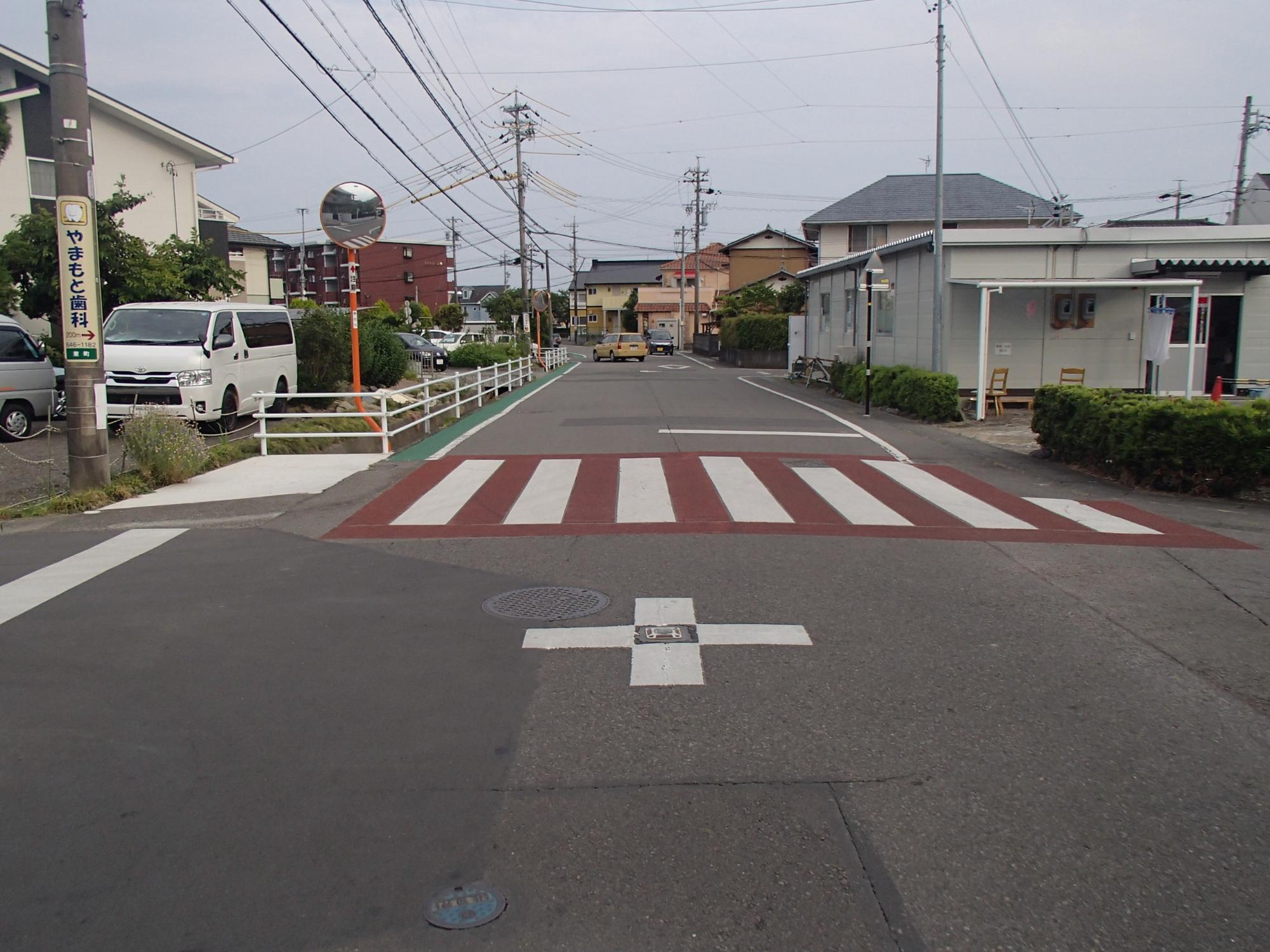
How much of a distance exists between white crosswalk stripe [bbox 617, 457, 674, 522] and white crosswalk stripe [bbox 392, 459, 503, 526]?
159 cm

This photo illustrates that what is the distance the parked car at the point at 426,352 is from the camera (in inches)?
1549

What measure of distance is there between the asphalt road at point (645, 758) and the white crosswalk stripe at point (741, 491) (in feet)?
5.16

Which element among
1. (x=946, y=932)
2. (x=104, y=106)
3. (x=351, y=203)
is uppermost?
(x=104, y=106)

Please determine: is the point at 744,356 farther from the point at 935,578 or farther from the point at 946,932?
the point at 946,932

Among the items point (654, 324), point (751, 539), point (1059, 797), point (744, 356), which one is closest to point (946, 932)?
point (1059, 797)

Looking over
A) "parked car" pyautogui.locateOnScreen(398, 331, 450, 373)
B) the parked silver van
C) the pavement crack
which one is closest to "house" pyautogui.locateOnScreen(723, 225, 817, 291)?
"parked car" pyautogui.locateOnScreen(398, 331, 450, 373)

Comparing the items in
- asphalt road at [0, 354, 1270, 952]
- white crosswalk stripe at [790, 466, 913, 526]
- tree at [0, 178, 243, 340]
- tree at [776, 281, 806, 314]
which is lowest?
asphalt road at [0, 354, 1270, 952]

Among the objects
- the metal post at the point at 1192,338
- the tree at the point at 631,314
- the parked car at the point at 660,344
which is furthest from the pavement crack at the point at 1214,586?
the tree at the point at 631,314

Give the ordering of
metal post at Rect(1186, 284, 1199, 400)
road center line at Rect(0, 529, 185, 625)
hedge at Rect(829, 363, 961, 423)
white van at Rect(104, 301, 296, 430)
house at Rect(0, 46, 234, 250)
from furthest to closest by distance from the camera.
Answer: house at Rect(0, 46, 234, 250), metal post at Rect(1186, 284, 1199, 400), hedge at Rect(829, 363, 961, 423), white van at Rect(104, 301, 296, 430), road center line at Rect(0, 529, 185, 625)

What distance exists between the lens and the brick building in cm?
8000

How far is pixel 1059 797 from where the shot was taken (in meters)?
3.94

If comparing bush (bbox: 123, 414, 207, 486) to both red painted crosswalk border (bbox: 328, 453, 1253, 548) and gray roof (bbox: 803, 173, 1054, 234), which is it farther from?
gray roof (bbox: 803, 173, 1054, 234)

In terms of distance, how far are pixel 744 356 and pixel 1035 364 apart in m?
27.7

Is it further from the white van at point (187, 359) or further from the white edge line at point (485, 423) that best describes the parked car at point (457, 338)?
the white van at point (187, 359)
